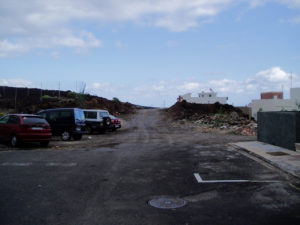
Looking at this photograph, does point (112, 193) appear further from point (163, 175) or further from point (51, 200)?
point (163, 175)

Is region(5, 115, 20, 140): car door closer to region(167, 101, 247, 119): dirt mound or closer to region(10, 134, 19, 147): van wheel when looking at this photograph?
region(10, 134, 19, 147): van wheel

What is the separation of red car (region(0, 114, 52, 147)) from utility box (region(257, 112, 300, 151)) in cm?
1053

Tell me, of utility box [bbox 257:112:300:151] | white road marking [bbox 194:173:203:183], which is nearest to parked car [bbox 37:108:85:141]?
utility box [bbox 257:112:300:151]

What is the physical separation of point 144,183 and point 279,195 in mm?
2950

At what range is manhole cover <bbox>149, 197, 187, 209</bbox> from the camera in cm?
581

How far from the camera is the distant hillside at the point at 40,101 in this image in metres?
37.8

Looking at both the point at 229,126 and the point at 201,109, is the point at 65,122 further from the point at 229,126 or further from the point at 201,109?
the point at 201,109

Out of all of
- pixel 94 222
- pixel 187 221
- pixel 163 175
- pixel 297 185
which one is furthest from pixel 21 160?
pixel 297 185

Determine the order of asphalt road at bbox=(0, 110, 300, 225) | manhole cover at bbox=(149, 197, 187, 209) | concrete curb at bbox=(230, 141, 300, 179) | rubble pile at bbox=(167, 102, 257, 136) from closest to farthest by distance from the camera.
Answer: asphalt road at bbox=(0, 110, 300, 225), manhole cover at bbox=(149, 197, 187, 209), concrete curb at bbox=(230, 141, 300, 179), rubble pile at bbox=(167, 102, 257, 136)

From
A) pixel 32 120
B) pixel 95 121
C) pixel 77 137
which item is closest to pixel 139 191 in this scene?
pixel 32 120

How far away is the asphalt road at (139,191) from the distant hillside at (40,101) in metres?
27.3

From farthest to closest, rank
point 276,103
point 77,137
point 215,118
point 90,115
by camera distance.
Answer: point 276,103 < point 215,118 < point 90,115 < point 77,137

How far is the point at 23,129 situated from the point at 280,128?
37.5 ft

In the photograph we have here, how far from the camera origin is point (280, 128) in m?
14.2
